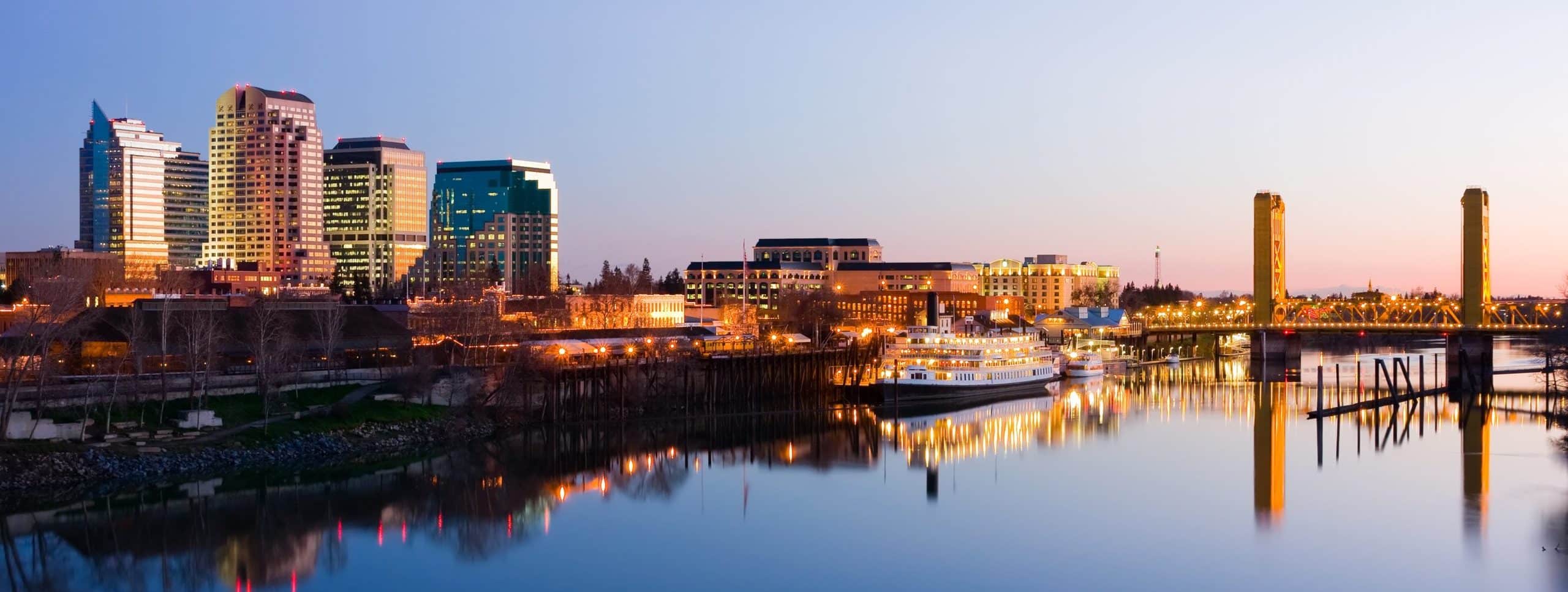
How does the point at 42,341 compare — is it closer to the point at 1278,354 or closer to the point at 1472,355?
the point at 1472,355

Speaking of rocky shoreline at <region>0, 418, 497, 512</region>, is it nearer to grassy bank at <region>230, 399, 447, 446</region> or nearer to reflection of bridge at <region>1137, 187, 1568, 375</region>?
grassy bank at <region>230, 399, 447, 446</region>

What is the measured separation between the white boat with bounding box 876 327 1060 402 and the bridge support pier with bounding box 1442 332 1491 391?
2893 cm

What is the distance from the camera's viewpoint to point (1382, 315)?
134125 millimetres

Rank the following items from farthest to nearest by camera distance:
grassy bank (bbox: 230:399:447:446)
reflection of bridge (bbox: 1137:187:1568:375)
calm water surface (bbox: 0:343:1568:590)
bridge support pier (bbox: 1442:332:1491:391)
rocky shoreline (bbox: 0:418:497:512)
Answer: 1. reflection of bridge (bbox: 1137:187:1568:375)
2. bridge support pier (bbox: 1442:332:1491:391)
3. grassy bank (bbox: 230:399:447:446)
4. rocky shoreline (bbox: 0:418:497:512)
5. calm water surface (bbox: 0:343:1568:590)

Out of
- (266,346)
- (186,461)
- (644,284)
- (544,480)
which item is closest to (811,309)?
(644,284)

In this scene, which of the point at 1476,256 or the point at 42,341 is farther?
the point at 1476,256

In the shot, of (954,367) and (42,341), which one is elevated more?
(42,341)

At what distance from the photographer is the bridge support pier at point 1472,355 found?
103188 millimetres

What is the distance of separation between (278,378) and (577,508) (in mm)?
18432

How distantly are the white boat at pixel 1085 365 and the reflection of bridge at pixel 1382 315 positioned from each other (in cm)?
1654

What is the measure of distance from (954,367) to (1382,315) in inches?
2350

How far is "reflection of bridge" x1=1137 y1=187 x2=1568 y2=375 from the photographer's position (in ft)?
367

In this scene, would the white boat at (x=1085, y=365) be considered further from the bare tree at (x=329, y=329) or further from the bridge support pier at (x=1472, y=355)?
the bare tree at (x=329, y=329)

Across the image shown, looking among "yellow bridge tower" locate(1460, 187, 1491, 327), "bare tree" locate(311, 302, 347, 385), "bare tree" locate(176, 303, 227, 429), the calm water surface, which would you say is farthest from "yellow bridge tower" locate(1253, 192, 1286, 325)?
"bare tree" locate(176, 303, 227, 429)
